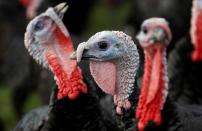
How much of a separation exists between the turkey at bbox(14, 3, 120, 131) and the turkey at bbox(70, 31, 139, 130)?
0.30 m

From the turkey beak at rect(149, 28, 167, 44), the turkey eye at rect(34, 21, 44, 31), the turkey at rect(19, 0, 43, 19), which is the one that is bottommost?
the turkey beak at rect(149, 28, 167, 44)

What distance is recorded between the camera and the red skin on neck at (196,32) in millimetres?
5836

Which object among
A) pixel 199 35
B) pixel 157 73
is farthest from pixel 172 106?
pixel 199 35

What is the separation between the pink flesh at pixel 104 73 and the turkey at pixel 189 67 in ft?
3.88

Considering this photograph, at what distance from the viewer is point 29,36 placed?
5117 millimetres

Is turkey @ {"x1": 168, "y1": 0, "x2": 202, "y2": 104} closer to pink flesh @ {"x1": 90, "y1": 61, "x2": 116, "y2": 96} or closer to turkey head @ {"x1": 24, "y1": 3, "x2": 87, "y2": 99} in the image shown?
turkey head @ {"x1": 24, "y1": 3, "x2": 87, "y2": 99}

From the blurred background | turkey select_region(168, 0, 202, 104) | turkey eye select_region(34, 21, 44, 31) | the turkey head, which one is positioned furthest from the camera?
the blurred background

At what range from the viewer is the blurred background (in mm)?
7883

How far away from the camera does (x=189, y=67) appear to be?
598 centimetres

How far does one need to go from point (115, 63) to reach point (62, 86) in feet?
1.61

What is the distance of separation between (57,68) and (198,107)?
2.77ft

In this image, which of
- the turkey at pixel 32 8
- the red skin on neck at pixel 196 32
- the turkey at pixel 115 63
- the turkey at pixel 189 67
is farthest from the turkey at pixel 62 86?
the turkey at pixel 32 8

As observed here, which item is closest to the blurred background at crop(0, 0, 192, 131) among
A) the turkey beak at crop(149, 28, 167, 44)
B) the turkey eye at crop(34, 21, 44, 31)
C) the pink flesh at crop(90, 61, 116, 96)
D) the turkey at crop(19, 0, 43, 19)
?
the turkey at crop(19, 0, 43, 19)

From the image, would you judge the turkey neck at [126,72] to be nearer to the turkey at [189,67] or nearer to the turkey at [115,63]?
the turkey at [115,63]
